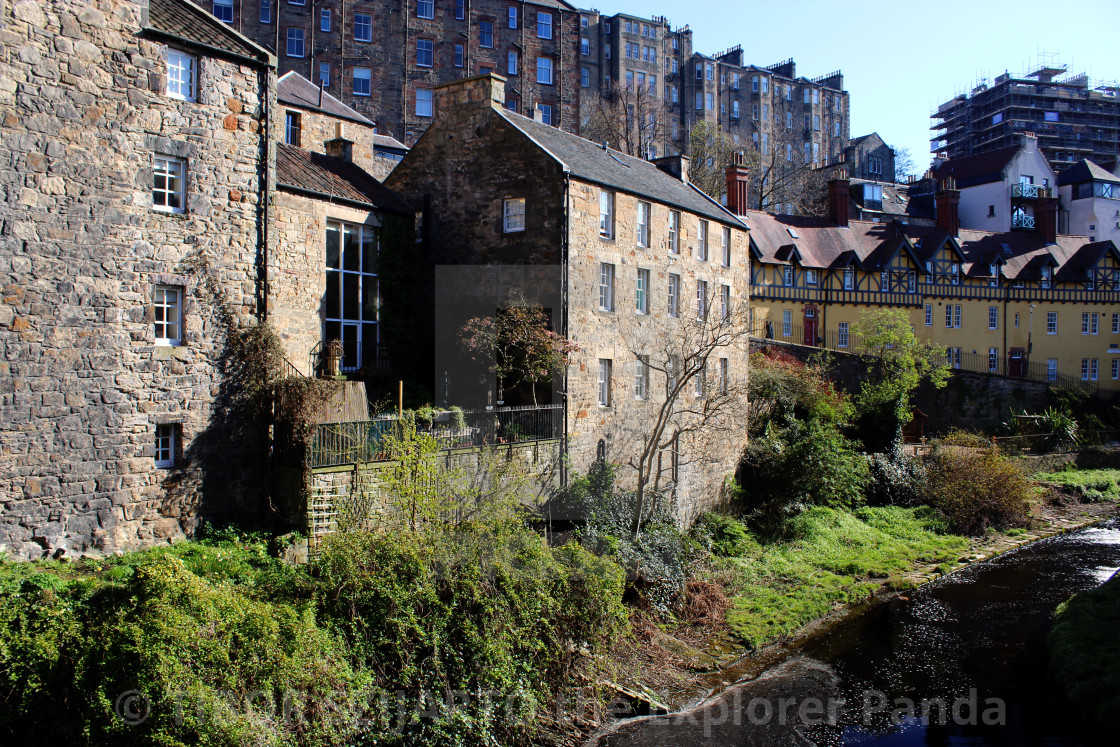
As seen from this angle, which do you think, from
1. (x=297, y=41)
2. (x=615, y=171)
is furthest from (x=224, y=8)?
(x=615, y=171)

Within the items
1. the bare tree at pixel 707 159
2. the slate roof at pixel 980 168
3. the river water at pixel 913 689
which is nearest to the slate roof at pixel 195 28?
the river water at pixel 913 689

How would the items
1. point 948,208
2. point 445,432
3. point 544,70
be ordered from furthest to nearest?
point 544,70, point 948,208, point 445,432

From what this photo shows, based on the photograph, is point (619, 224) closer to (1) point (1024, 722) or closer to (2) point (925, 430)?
(1) point (1024, 722)

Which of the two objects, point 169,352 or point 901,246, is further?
point 901,246

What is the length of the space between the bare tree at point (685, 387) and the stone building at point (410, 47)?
2385 cm

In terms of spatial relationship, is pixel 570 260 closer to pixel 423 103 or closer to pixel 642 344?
pixel 642 344

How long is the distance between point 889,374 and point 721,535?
13.4m

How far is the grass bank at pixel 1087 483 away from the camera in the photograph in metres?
33.1

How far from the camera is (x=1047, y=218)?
49344mm

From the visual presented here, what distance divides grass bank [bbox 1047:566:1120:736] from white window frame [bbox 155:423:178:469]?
56.9 feet

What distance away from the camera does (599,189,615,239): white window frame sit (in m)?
22.2

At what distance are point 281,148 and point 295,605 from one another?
507 inches

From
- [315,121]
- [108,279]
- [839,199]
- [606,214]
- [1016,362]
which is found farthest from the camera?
[1016,362]

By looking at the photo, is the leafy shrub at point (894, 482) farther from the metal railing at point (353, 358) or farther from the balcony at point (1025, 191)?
the balcony at point (1025, 191)
